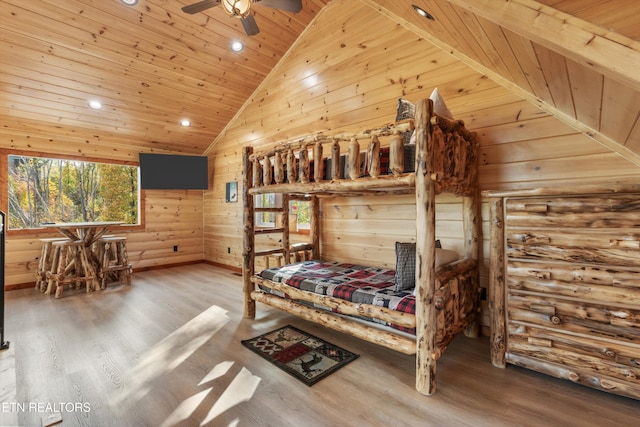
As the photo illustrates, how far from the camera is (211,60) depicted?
4.01 meters

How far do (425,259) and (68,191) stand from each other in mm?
5722

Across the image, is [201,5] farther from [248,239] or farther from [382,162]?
[248,239]

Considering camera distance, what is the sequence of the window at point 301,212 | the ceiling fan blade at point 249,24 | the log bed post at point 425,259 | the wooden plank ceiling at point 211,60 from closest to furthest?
the wooden plank ceiling at point 211,60 < the log bed post at point 425,259 < the ceiling fan blade at point 249,24 < the window at point 301,212

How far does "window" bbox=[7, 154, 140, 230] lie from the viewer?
14.3 ft

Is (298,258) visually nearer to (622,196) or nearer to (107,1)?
(622,196)

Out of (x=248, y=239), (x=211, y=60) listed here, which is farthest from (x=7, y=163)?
(x=248, y=239)

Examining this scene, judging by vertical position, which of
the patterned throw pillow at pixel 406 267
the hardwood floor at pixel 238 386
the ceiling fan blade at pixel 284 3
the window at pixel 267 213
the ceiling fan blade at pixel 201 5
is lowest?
the hardwood floor at pixel 238 386

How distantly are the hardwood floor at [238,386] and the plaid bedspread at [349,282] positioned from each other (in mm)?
448

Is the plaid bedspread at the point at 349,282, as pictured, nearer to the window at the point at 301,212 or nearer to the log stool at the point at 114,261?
the window at the point at 301,212

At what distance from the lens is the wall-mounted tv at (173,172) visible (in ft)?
17.2

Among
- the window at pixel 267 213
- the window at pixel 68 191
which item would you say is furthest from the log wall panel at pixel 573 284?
the window at pixel 68 191

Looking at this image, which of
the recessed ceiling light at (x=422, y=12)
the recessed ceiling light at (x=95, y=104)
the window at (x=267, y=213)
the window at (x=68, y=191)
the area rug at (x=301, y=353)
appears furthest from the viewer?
the window at (x=267, y=213)

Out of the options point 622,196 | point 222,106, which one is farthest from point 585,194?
point 222,106

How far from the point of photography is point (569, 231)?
1741mm
